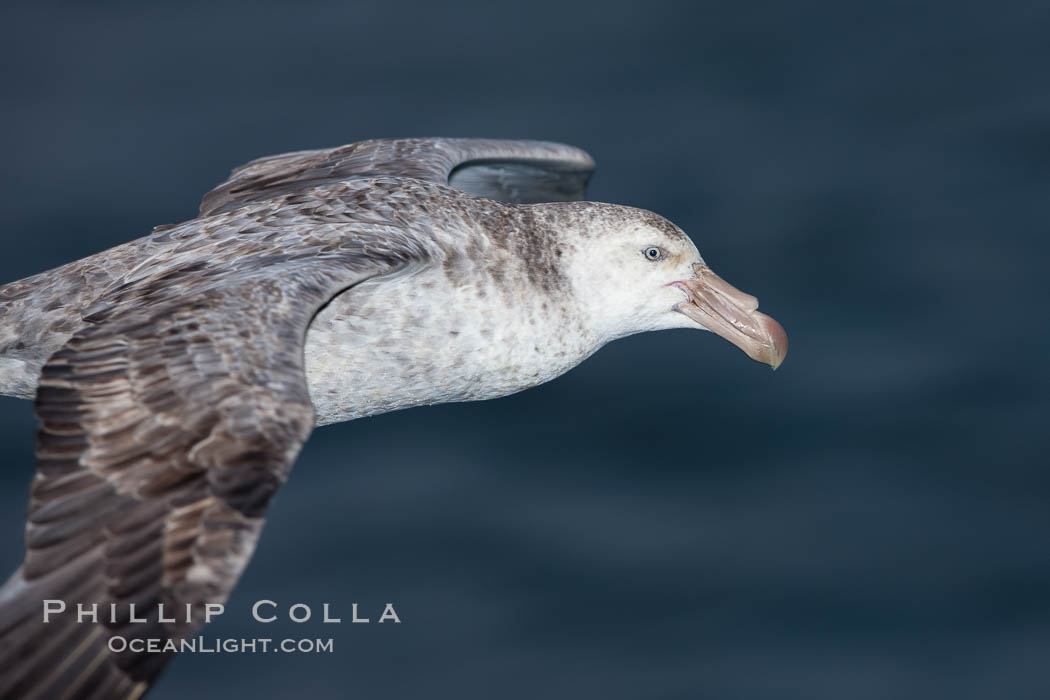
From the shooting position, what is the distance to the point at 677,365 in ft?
57.4

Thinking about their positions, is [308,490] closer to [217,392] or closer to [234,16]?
[234,16]

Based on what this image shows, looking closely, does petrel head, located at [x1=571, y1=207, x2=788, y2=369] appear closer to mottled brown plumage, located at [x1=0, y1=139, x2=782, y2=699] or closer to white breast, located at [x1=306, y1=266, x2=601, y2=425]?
mottled brown plumage, located at [x1=0, y1=139, x2=782, y2=699]

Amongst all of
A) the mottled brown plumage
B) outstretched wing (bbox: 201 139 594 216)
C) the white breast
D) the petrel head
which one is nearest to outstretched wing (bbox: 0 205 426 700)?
the mottled brown plumage

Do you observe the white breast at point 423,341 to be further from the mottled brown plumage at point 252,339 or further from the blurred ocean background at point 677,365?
the blurred ocean background at point 677,365

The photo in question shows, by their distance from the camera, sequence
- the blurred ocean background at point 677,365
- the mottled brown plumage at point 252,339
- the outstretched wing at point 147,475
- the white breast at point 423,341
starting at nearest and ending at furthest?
the outstretched wing at point 147,475 → the mottled brown plumage at point 252,339 → the white breast at point 423,341 → the blurred ocean background at point 677,365

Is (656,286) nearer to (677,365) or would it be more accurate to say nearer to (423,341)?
(423,341)

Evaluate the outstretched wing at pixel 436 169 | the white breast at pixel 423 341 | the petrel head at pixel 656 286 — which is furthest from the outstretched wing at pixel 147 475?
the outstretched wing at pixel 436 169

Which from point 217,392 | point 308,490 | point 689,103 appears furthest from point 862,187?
point 217,392

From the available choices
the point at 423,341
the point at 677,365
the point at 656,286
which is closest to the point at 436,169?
the point at 656,286

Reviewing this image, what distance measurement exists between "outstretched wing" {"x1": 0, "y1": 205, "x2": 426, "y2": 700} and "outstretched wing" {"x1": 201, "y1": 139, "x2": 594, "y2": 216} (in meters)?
3.38

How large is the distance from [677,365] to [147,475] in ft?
35.4

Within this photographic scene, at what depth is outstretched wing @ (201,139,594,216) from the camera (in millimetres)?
11602

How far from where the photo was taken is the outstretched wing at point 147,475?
22.9 ft

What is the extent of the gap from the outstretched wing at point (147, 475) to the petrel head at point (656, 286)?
9.11ft
